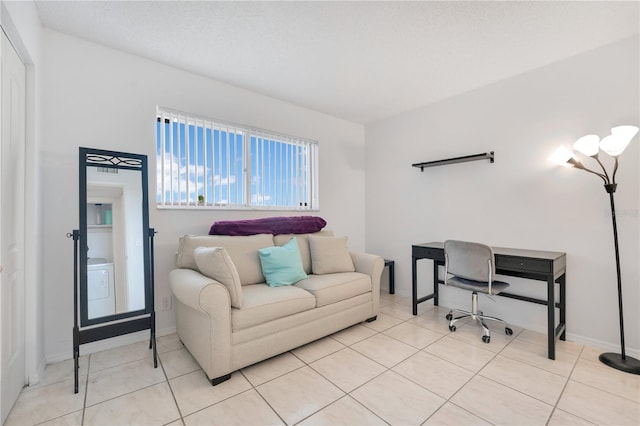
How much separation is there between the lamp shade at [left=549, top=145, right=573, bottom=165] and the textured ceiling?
0.83 metres

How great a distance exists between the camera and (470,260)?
2508 mm

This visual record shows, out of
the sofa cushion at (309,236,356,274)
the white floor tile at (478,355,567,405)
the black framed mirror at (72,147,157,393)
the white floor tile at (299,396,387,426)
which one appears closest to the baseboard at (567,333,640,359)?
the white floor tile at (478,355,567,405)

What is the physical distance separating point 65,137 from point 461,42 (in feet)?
10.5

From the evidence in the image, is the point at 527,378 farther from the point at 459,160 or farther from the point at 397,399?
the point at 459,160

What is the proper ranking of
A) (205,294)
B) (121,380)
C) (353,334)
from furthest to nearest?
1. (353,334)
2. (121,380)
3. (205,294)

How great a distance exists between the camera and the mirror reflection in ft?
6.48

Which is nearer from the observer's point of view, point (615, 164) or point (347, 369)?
point (347, 369)

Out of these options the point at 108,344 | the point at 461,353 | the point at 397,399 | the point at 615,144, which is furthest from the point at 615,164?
the point at 108,344

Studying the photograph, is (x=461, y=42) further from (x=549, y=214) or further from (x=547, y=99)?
(x=549, y=214)

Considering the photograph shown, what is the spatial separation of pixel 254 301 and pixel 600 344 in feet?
9.33

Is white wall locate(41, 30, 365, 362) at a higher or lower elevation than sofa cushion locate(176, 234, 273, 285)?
higher

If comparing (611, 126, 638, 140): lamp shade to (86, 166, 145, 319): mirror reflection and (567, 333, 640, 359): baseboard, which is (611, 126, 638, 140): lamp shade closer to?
(567, 333, 640, 359): baseboard

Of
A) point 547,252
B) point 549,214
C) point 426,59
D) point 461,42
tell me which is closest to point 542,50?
point 461,42

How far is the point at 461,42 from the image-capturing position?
7.38 ft
